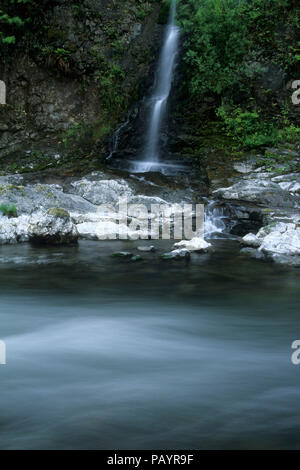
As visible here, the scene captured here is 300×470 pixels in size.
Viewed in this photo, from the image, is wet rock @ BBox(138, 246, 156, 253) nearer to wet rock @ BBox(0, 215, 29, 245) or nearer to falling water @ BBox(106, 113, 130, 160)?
wet rock @ BBox(0, 215, 29, 245)

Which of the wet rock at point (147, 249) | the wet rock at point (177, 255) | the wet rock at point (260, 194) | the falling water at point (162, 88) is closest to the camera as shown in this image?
the wet rock at point (177, 255)

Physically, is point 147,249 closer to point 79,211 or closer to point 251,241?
point 251,241

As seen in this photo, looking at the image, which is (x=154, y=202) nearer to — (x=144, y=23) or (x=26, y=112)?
(x=26, y=112)

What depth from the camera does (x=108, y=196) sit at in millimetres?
10531

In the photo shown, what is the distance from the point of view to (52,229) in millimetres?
7883

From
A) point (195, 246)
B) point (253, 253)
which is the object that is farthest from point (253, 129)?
point (253, 253)

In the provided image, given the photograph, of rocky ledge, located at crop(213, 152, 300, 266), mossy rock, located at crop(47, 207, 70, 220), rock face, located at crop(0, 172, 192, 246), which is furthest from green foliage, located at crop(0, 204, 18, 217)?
rocky ledge, located at crop(213, 152, 300, 266)

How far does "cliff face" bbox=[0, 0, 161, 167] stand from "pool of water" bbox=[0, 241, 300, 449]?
956cm

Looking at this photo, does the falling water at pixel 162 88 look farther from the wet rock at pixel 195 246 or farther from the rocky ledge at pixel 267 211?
the wet rock at pixel 195 246

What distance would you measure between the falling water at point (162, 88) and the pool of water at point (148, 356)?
7883mm

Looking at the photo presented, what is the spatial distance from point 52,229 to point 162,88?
840 cm

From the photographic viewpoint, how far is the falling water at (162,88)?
13.8m

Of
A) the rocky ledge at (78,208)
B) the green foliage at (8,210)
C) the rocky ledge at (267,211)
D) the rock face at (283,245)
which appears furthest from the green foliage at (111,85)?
the rock face at (283,245)

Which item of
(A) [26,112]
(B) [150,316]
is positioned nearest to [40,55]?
(A) [26,112]
